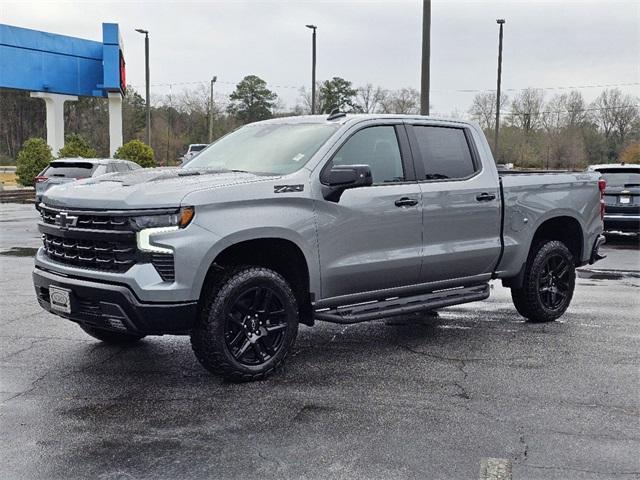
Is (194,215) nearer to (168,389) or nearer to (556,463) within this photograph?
(168,389)

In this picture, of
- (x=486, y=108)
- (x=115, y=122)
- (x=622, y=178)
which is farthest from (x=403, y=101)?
(x=622, y=178)

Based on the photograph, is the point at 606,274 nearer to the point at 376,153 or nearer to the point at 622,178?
the point at 622,178

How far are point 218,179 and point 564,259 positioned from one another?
405 cm

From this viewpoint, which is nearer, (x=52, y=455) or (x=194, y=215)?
(x=52, y=455)

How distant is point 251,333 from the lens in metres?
5.36

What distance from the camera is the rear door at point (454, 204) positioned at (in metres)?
6.44

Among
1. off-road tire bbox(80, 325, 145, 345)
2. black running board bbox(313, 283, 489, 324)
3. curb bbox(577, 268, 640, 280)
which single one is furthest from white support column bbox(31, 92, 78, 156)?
black running board bbox(313, 283, 489, 324)

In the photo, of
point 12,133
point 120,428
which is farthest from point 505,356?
point 12,133

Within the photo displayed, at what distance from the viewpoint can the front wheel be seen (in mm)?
7477

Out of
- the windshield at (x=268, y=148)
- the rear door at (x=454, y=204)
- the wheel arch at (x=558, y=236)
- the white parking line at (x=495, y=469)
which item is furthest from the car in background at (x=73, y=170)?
the white parking line at (x=495, y=469)

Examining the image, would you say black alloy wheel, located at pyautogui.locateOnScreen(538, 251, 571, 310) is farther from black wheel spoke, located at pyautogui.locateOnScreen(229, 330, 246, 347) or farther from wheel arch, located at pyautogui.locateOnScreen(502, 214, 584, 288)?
black wheel spoke, located at pyautogui.locateOnScreen(229, 330, 246, 347)

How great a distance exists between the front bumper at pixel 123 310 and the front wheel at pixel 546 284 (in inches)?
151

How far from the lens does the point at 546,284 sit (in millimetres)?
7684

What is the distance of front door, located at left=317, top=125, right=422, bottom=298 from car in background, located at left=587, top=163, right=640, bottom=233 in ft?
32.9
